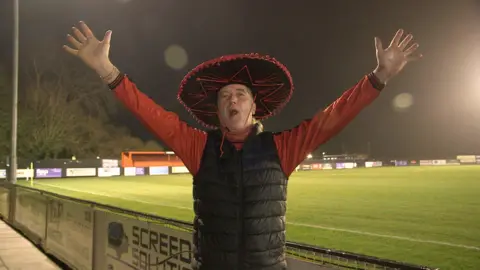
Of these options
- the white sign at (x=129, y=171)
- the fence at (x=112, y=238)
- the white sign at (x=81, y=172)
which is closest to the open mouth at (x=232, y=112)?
the fence at (x=112, y=238)

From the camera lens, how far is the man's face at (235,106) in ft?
7.80

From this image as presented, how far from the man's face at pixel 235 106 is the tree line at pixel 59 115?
45.1m

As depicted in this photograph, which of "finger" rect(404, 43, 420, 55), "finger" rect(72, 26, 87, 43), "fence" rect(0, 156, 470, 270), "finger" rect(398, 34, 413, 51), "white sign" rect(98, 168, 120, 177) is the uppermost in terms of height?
"finger" rect(72, 26, 87, 43)

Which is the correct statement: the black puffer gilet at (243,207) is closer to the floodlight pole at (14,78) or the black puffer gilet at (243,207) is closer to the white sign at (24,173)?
the floodlight pole at (14,78)

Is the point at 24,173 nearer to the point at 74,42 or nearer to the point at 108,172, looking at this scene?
the point at 108,172

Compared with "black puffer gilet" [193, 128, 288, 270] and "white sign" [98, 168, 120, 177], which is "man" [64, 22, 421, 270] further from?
"white sign" [98, 168, 120, 177]

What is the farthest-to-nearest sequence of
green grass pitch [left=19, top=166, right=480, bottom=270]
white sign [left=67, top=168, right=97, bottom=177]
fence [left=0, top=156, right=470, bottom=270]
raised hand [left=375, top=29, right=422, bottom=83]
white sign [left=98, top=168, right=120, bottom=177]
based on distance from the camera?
white sign [left=98, top=168, right=120, bottom=177]
white sign [left=67, top=168, right=97, bottom=177]
green grass pitch [left=19, top=166, right=480, bottom=270]
fence [left=0, top=156, right=470, bottom=270]
raised hand [left=375, top=29, right=422, bottom=83]

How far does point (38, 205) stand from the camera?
9320 mm

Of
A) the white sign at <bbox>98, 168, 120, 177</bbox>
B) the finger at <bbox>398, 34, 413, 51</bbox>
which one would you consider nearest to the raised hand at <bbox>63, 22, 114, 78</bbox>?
the finger at <bbox>398, 34, 413, 51</bbox>

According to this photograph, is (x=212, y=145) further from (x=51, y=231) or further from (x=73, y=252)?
(x=51, y=231)

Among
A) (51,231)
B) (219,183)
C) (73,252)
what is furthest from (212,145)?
(51,231)

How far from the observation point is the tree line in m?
48.1

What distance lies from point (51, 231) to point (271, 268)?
7.20 meters

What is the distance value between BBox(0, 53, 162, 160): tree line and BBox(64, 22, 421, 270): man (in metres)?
45.0
